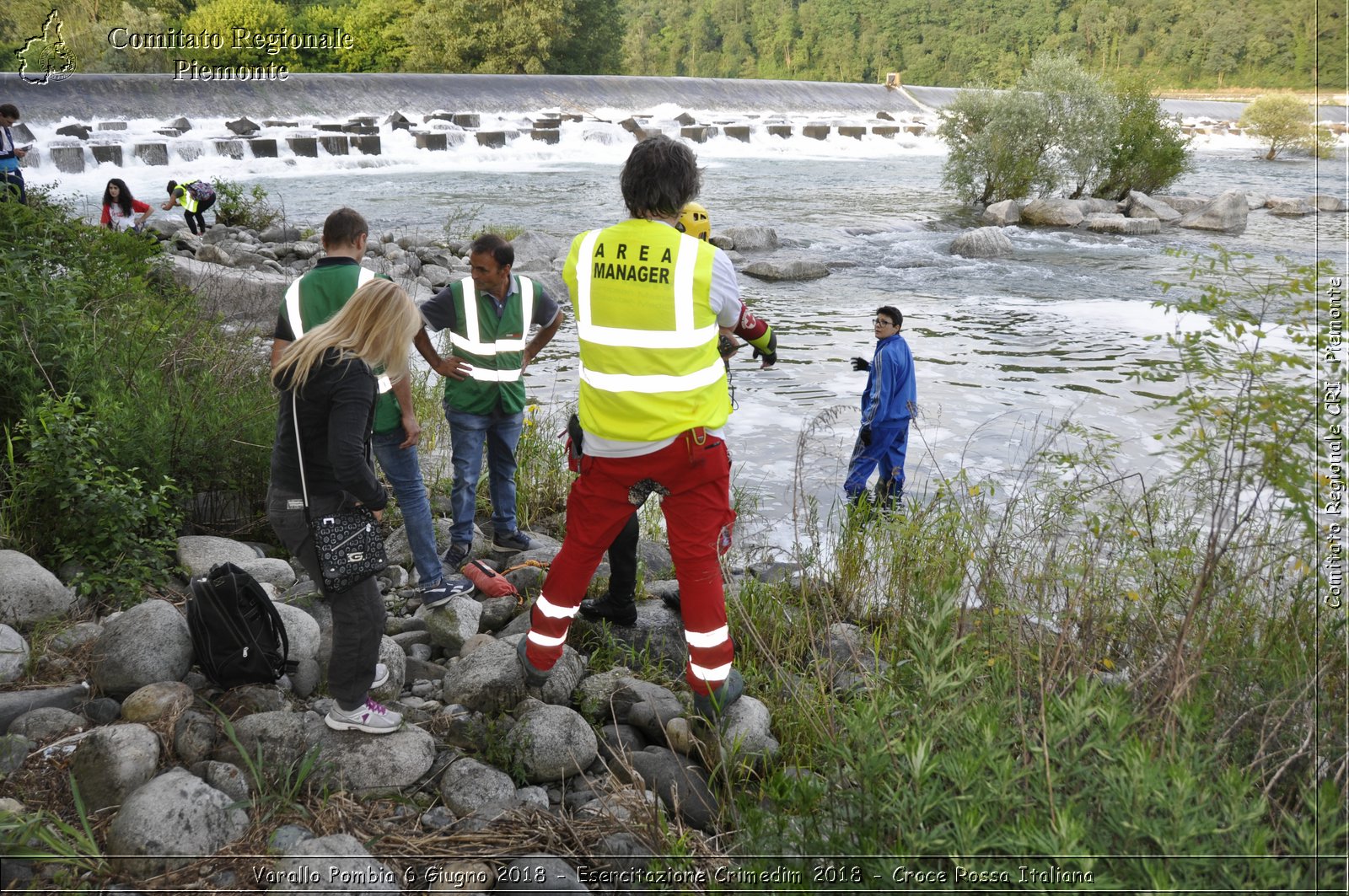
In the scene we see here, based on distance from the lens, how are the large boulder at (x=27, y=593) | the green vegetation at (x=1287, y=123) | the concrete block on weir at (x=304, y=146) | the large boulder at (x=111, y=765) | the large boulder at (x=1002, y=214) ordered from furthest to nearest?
the green vegetation at (x=1287, y=123), the concrete block on weir at (x=304, y=146), the large boulder at (x=1002, y=214), the large boulder at (x=27, y=593), the large boulder at (x=111, y=765)

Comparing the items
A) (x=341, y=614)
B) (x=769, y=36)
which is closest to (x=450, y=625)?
(x=341, y=614)

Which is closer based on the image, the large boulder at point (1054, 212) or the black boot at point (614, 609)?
the black boot at point (614, 609)

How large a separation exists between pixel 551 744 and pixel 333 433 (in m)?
1.36

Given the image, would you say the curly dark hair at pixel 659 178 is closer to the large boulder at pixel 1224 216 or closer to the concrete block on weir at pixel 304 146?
the large boulder at pixel 1224 216

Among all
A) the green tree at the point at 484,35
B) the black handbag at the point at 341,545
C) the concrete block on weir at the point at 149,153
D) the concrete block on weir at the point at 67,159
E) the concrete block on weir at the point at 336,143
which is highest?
the green tree at the point at 484,35

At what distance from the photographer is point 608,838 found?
2.99 metres

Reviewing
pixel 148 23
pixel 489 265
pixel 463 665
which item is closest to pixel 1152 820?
pixel 463 665

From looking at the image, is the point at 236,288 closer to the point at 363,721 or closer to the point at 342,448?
the point at 342,448

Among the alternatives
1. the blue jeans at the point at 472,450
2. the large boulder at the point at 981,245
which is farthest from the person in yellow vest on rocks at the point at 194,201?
the large boulder at the point at 981,245

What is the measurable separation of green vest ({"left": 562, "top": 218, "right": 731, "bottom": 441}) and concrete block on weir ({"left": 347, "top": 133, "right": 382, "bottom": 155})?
2656 cm

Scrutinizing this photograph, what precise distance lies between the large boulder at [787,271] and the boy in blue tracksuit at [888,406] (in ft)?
31.1

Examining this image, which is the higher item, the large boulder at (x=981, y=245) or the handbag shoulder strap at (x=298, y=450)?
the large boulder at (x=981, y=245)

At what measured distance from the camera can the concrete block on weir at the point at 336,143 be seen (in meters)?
27.0

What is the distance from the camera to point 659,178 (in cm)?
354
